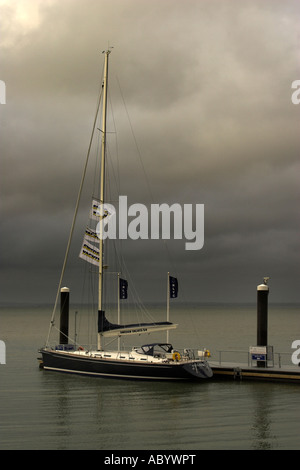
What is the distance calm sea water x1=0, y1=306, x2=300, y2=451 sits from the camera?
89.7ft

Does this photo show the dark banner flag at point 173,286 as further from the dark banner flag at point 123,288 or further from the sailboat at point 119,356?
the dark banner flag at point 123,288

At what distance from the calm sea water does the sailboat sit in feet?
2.48

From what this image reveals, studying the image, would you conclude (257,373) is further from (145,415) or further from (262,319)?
(145,415)

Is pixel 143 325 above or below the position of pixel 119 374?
above

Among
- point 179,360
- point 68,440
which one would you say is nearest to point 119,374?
point 179,360

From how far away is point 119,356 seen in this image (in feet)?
143

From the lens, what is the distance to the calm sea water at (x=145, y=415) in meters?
27.3

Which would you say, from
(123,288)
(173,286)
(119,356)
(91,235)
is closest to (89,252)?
(91,235)
